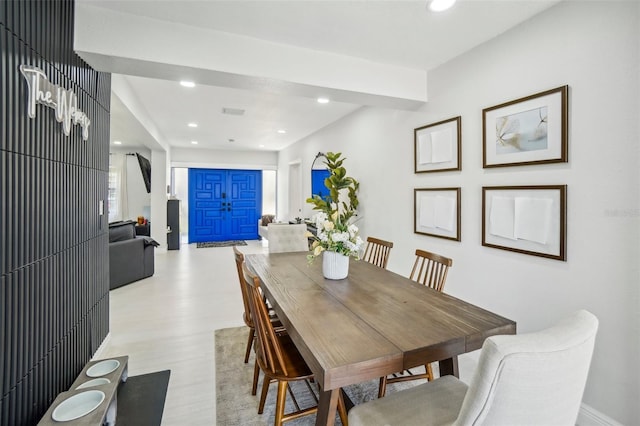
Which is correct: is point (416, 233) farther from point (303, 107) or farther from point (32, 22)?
point (32, 22)

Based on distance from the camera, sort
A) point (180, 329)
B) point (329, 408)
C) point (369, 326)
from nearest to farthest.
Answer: point (329, 408), point (369, 326), point (180, 329)

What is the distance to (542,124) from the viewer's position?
2027 millimetres

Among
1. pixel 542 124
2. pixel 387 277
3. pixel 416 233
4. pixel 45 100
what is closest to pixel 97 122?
pixel 45 100

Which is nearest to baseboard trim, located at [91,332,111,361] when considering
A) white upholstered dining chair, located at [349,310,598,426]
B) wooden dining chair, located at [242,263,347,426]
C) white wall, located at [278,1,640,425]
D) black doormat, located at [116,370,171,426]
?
black doormat, located at [116,370,171,426]

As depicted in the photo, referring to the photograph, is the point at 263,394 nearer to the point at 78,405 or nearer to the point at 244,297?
the point at 244,297

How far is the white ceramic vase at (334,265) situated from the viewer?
2131 millimetres

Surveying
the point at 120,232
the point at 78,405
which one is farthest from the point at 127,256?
the point at 78,405

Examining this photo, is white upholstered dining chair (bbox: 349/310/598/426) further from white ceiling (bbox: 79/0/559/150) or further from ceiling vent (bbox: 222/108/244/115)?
ceiling vent (bbox: 222/108/244/115)

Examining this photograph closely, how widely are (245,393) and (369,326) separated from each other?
48.2 inches

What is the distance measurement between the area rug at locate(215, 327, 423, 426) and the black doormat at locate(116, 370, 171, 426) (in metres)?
0.36

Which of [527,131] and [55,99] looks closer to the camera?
[55,99]

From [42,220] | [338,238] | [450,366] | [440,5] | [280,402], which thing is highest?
[440,5]

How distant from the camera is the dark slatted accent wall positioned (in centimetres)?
136

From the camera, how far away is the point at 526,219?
211 cm
